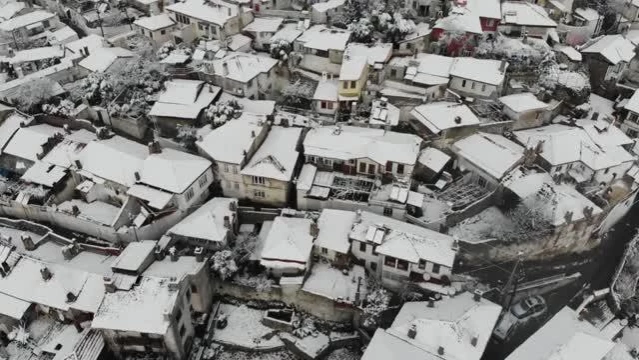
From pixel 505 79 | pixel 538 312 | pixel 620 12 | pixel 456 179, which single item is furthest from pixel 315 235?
pixel 620 12

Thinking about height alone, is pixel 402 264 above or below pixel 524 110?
below

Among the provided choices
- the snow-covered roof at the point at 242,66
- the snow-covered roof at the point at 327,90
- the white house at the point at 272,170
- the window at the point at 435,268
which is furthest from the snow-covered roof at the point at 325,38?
the window at the point at 435,268

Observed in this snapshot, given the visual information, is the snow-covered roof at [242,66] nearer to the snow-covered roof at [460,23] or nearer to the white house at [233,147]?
the white house at [233,147]

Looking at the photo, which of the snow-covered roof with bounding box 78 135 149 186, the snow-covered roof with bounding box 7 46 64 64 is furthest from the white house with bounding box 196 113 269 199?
the snow-covered roof with bounding box 7 46 64 64

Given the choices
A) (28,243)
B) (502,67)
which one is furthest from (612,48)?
(28,243)

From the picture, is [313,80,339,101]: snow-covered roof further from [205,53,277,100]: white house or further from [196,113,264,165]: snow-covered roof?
[196,113,264,165]: snow-covered roof

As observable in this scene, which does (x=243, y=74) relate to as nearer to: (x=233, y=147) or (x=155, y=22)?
(x=233, y=147)
